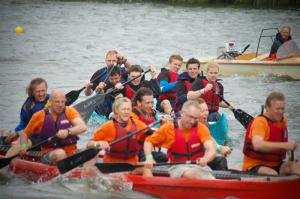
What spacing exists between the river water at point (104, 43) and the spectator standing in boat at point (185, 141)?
0.64 m

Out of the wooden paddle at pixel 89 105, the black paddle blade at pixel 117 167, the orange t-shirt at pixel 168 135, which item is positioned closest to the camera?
the orange t-shirt at pixel 168 135

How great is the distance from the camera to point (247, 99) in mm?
15484

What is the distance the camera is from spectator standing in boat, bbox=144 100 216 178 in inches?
301

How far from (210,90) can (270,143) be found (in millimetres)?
3258

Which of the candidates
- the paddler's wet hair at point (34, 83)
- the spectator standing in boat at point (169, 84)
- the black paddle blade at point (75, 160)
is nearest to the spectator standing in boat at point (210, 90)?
the spectator standing in boat at point (169, 84)

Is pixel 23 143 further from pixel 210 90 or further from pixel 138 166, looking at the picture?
pixel 210 90

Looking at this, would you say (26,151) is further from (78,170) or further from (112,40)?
(112,40)

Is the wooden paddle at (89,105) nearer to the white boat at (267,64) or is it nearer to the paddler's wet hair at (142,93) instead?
the paddler's wet hair at (142,93)

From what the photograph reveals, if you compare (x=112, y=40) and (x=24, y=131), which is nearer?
(x=24, y=131)

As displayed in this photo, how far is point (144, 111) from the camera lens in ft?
29.7

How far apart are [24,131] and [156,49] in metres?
14.9

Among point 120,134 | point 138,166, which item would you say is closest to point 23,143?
point 120,134

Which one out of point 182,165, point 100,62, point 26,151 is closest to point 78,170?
point 26,151

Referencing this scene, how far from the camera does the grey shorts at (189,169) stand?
25.3 feet
